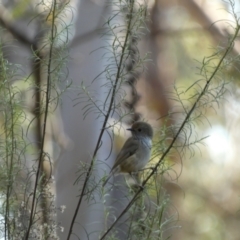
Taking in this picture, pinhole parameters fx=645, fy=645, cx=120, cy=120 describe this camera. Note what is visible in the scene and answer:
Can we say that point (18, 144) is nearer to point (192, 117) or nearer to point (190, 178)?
point (192, 117)

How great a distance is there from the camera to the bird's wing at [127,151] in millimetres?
1619

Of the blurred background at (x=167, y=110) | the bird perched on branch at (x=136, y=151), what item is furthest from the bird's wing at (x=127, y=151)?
the blurred background at (x=167, y=110)

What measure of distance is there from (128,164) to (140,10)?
0.62 meters

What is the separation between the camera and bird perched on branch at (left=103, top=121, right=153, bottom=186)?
1490 millimetres

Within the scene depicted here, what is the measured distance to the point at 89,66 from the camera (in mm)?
2068

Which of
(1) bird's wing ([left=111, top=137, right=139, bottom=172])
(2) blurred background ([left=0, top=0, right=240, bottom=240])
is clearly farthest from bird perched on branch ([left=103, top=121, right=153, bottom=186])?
(2) blurred background ([left=0, top=0, right=240, bottom=240])

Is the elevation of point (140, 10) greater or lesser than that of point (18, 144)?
greater

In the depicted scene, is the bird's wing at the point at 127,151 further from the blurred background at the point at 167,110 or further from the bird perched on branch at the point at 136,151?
the blurred background at the point at 167,110

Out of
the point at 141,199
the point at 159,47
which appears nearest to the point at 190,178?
the point at 159,47

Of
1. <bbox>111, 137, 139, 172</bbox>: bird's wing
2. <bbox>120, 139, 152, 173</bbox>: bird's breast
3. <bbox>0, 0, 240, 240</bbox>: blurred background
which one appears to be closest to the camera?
<bbox>120, 139, 152, 173</bbox>: bird's breast

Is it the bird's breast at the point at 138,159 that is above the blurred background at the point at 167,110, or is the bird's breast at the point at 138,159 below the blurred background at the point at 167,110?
below

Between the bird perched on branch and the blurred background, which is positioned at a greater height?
the blurred background

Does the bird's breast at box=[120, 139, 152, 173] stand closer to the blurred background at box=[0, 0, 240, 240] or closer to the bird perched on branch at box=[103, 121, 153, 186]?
the bird perched on branch at box=[103, 121, 153, 186]

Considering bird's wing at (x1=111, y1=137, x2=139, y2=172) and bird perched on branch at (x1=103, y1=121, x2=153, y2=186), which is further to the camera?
bird's wing at (x1=111, y1=137, x2=139, y2=172)
